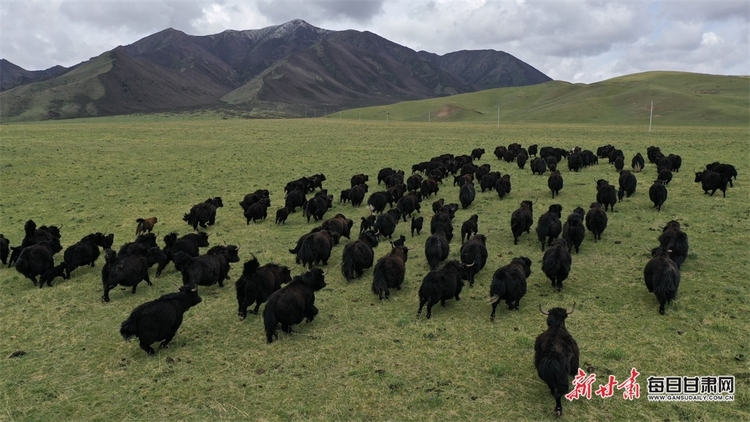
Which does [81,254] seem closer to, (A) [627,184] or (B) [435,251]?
(B) [435,251]

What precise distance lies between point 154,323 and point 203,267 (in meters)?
2.83

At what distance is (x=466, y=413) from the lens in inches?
237

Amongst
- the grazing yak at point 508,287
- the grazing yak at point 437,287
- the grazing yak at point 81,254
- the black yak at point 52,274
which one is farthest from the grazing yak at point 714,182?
the black yak at point 52,274

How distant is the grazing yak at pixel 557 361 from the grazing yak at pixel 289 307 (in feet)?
13.9

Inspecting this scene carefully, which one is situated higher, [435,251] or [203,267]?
[435,251]

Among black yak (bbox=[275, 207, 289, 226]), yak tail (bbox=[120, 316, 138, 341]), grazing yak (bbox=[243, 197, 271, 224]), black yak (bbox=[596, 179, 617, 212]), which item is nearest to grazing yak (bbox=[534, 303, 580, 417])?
yak tail (bbox=[120, 316, 138, 341])

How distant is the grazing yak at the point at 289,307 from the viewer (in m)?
8.02

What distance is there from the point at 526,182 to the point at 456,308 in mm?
16508

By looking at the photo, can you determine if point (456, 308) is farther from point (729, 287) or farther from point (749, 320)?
point (729, 287)

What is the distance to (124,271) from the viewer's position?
33.8 ft

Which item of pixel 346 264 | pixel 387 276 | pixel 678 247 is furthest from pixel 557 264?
pixel 346 264

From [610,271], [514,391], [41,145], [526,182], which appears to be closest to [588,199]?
[526,182]

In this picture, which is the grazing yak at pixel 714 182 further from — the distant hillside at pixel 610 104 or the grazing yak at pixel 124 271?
the distant hillside at pixel 610 104

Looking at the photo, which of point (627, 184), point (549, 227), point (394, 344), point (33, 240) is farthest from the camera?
point (627, 184)
